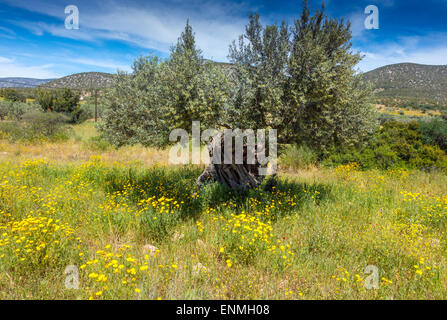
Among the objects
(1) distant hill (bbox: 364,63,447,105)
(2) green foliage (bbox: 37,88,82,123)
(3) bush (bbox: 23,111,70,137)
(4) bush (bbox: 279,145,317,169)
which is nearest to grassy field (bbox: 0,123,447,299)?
(4) bush (bbox: 279,145,317,169)

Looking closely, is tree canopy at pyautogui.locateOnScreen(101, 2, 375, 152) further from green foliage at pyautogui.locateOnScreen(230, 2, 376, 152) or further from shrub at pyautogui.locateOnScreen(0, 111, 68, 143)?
shrub at pyautogui.locateOnScreen(0, 111, 68, 143)

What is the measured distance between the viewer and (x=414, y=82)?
8838 cm

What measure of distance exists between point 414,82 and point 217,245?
12077 cm

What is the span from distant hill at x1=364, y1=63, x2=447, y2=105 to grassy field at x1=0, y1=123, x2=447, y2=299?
84.6 m

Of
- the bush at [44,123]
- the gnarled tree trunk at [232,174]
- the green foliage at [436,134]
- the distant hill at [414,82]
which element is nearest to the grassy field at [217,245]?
the gnarled tree trunk at [232,174]

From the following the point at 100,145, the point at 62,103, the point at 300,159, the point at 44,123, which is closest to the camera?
the point at 300,159

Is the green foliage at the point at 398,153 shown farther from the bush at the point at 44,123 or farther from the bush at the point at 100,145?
the bush at the point at 44,123

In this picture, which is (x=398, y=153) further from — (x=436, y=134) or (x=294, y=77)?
(x=294, y=77)

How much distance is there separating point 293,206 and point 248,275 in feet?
11.5

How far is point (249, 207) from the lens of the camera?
6.29 m

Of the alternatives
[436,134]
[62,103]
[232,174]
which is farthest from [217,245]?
[62,103]

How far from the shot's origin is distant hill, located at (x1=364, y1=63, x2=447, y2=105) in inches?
2977

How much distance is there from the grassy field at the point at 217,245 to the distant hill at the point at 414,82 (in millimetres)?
84557

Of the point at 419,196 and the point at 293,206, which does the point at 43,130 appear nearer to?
the point at 293,206
